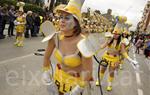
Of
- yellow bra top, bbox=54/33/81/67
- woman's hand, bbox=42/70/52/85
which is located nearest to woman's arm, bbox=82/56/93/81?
yellow bra top, bbox=54/33/81/67

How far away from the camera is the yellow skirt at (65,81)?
458 centimetres

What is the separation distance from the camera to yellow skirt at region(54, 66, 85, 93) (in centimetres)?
458

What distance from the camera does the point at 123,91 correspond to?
1053 cm

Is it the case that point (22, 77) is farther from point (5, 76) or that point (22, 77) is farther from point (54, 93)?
point (54, 93)

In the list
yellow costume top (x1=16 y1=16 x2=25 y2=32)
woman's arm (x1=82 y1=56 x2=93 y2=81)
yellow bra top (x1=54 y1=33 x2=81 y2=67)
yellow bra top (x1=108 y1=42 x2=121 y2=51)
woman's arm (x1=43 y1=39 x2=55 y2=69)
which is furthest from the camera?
yellow costume top (x1=16 y1=16 x2=25 y2=32)

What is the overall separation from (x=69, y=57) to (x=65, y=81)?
324 mm

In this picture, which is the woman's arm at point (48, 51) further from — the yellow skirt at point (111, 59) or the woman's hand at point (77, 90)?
the yellow skirt at point (111, 59)

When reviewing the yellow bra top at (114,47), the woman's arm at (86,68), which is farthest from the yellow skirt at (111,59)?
the woman's arm at (86,68)

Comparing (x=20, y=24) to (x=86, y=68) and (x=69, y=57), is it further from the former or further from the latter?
(x=86, y=68)

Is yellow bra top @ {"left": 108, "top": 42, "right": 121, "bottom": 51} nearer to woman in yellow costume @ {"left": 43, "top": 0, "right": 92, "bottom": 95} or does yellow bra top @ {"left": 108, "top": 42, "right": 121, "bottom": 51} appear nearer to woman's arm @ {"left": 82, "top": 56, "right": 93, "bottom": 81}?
woman in yellow costume @ {"left": 43, "top": 0, "right": 92, "bottom": 95}

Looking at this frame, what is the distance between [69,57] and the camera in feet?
14.8

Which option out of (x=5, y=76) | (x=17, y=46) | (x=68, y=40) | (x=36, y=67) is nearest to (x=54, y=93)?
(x=68, y=40)

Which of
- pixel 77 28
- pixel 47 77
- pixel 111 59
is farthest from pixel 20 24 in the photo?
pixel 77 28

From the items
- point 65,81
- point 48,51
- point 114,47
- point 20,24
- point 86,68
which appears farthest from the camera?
point 20,24
